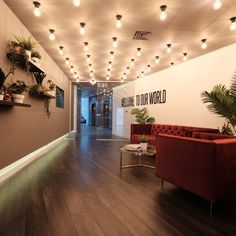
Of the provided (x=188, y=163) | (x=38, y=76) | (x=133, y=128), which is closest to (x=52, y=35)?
(x=38, y=76)

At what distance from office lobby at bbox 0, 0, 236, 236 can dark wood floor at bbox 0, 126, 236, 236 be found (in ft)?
0.05

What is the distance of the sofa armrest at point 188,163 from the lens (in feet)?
7.45

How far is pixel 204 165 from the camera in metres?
2.31

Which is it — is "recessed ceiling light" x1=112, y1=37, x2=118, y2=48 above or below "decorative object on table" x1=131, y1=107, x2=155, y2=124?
above

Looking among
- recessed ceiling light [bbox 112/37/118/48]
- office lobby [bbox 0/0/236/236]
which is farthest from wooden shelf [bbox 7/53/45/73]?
recessed ceiling light [bbox 112/37/118/48]

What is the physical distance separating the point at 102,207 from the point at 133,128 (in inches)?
175

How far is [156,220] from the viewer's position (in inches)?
83.7

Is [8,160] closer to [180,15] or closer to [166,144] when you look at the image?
[166,144]

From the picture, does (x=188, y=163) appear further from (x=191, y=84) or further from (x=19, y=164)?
(x=191, y=84)

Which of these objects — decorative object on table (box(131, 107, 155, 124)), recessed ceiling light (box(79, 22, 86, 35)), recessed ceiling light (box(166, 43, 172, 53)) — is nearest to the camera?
recessed ceiling light (box(79, 22, 86, 35))

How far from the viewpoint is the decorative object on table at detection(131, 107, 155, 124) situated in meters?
7.54

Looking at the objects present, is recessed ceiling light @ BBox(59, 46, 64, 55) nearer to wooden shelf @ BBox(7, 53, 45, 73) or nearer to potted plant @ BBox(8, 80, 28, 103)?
wooden shelf @ BBox(7, 53, 45, 73)

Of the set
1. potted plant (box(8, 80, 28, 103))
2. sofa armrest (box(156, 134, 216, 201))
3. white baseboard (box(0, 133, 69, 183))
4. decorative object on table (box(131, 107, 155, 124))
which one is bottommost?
white baseboard (box(0, 133, 69, 183))

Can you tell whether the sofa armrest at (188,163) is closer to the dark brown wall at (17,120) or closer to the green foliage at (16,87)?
the green foliage at (16,87)
